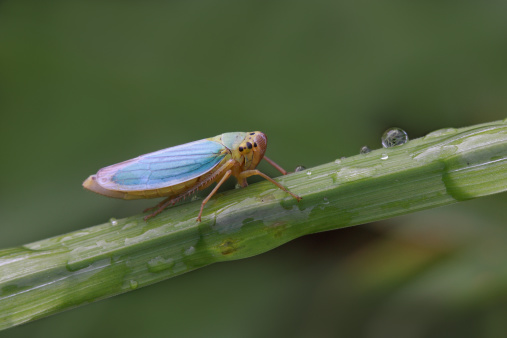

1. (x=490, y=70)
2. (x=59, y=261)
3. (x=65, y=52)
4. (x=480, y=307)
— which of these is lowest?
(x=480, y=307)

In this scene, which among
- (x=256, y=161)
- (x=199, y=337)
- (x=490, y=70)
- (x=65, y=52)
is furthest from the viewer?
(x=65, y=52)

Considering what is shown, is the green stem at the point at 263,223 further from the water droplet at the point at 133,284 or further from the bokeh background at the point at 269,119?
the bokeh background at the point at 269,119

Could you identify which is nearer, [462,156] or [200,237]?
[462,156]

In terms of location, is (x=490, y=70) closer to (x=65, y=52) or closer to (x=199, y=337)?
(x=199, y=337)

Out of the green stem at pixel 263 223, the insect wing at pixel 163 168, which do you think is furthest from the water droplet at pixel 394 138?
the insect wing at pixel 163 168

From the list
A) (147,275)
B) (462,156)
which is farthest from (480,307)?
A: (147,275)

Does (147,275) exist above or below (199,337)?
above

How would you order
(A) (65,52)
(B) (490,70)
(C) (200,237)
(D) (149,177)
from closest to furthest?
(C) (200,237), (D) (149,177), (B) (490,70), (A) (65,52)

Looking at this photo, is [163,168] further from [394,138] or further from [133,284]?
[394,138]
